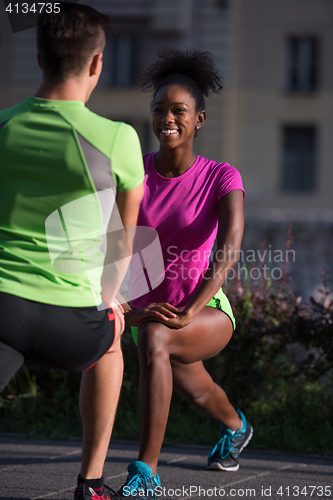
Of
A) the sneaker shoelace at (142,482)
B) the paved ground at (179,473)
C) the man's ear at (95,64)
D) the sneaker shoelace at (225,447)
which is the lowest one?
the paved ground at (179,473)

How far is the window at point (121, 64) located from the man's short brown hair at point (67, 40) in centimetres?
1942

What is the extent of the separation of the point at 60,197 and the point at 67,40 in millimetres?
495

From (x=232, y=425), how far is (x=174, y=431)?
71 cm

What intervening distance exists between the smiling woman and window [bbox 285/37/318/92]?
19.1 metres

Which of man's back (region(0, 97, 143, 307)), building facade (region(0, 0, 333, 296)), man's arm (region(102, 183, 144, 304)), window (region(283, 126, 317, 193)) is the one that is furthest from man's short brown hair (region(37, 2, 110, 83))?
window (region(283, 126, 317, 193))

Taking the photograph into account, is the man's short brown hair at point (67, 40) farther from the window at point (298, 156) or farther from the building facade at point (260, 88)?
the window at point (298, 156)

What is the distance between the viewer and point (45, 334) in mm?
1905

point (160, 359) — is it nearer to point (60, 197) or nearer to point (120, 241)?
point (120, 241)

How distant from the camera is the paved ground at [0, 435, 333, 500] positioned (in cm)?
273

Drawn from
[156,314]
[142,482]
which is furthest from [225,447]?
[156,314]

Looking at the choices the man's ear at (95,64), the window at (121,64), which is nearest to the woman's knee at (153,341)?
the man's ear at (95,64)

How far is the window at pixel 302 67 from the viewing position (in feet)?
69.5

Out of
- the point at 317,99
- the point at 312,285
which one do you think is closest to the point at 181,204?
the point at 312,285

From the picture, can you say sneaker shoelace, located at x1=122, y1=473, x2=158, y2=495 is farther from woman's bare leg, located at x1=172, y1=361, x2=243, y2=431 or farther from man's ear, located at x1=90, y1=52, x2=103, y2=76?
man's ear, located at x1=90, y1=52, x2=103, y2=76
